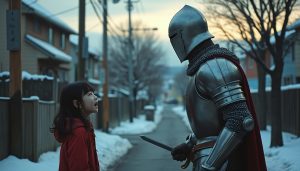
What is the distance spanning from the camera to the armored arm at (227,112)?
11.9 ft

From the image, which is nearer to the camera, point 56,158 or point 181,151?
point 181,151

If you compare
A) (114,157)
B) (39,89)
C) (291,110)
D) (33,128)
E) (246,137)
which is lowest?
(114,157)

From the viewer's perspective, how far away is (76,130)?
4.42m

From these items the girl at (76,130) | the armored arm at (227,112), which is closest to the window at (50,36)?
the girl at (76,130)

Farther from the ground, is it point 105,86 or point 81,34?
point 81,34

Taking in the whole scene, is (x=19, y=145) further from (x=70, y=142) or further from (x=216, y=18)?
(x=216, y=18)

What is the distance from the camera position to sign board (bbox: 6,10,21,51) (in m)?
10.1

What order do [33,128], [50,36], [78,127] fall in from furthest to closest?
1. [50,36]
2. [33,128]
3. [78,127]

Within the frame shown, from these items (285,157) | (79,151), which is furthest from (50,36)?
(79,151)

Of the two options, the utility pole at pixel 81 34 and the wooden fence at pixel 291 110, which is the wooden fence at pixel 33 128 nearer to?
the utility pole at pixel 81 34

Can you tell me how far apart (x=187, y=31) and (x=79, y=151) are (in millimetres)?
1271

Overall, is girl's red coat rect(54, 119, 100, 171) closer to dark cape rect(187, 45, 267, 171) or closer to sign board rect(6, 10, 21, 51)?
dark cape rect(187, 45, 267, 171)

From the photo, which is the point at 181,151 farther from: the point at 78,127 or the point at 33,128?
the point at 33,128

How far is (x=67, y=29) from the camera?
36.1 meters
